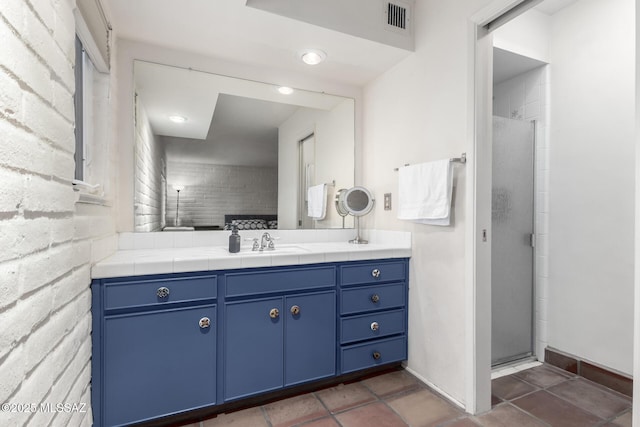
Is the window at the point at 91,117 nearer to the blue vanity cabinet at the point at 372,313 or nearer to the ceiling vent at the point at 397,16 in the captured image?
the blue vanity cabinet at the point at 372,313

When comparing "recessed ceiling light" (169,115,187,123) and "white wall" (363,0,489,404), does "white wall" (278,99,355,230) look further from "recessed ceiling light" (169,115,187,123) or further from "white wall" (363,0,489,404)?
"recessed ceiling light" (169,115,187,123)

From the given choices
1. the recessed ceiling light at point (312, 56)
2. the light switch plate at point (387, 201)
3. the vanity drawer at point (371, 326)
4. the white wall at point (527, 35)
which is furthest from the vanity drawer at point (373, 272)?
the white wall at point (527, 35)

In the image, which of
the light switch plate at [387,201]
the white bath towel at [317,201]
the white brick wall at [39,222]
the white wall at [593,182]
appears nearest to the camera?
the white brick wall at [39,222]

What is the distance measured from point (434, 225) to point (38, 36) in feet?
6.40

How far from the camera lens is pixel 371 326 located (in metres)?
2.08

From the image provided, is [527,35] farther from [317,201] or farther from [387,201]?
[317,201]

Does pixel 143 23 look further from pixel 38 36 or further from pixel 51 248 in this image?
pixel 51 248

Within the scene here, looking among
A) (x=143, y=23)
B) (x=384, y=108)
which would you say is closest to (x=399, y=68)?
(x=384, y=108)

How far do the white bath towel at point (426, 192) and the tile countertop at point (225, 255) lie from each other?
264mm

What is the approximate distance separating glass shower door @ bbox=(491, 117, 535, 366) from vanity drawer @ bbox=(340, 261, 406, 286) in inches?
28.5

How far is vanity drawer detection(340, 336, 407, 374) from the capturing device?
2.00 m

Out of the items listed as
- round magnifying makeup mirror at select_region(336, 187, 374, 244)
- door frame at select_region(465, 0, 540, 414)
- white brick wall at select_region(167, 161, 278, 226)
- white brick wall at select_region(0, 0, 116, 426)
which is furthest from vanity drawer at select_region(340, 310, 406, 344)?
white brick wall at select_region(0, 0, 116, 426)

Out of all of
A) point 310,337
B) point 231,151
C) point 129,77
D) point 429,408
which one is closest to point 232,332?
point 310,337

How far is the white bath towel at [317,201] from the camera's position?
2611 mm
